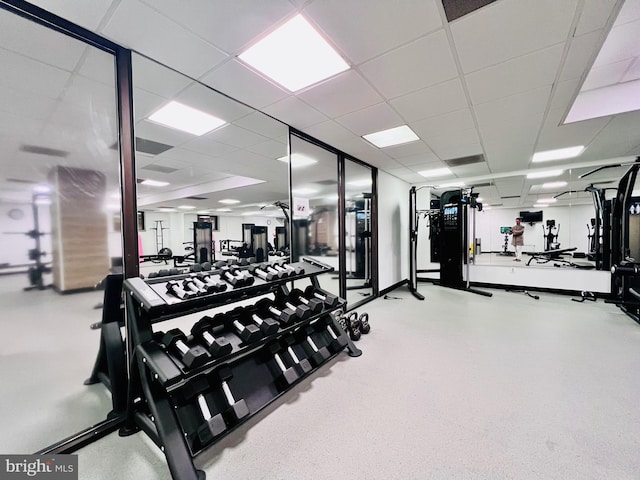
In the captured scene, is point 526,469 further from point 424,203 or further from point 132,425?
point 424,203

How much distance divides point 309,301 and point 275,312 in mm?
390

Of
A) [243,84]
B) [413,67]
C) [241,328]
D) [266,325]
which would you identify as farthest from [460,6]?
[241,328]

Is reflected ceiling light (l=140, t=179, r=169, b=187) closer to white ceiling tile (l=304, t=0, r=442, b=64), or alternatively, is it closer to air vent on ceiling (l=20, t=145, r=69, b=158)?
air vent on ceiling (l=20, t=145, r=69, b=158)

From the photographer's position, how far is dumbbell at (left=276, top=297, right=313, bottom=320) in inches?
87.1

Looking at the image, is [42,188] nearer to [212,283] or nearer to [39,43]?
[39,43]

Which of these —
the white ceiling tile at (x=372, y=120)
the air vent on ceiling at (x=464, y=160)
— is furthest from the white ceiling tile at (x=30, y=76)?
the air vent on ceiling at (x=464, y=160)

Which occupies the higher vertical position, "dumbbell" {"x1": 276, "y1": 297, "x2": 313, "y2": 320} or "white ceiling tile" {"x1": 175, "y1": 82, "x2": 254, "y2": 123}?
"white ceiling tile" {"x1": 175, "y1": 82, "x2": 254, "y2": 123}

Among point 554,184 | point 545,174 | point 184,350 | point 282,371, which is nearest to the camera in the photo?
point 184,350

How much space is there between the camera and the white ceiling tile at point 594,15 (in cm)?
153

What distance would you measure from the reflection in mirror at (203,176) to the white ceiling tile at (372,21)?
1.27m

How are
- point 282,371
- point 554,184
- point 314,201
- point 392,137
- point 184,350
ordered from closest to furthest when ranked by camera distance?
1. point 184,350
2. point 282,371
3. point 392,137
4. point 314,201
5. point 554,184

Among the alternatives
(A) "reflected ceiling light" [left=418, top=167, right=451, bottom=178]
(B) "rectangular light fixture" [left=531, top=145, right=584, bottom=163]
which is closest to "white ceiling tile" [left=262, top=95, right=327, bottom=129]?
(A) "reflected ceiling light" [left=418, top=167, right=451, bottom=178]

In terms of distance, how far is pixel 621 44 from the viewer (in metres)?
2.14

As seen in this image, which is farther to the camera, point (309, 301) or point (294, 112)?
point (294, 112)
